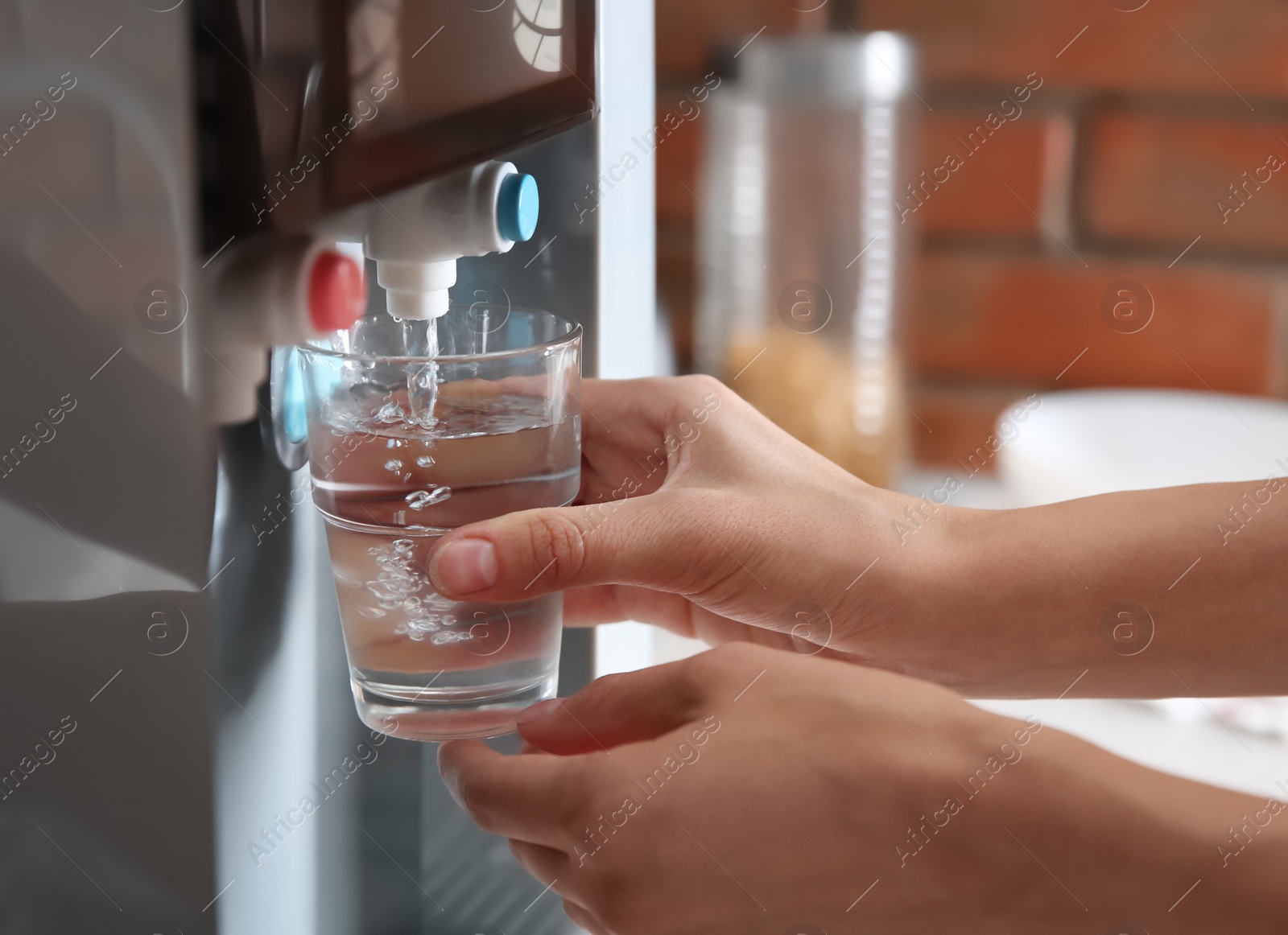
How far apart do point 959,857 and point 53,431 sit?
28 centimetres

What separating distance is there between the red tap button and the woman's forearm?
0.81ft

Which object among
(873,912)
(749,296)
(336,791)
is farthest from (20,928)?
(749,296)

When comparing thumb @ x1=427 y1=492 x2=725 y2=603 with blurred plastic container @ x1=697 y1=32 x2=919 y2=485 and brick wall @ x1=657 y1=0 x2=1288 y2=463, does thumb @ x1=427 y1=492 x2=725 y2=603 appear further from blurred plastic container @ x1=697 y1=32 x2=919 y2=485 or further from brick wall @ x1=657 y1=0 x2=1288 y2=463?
brick wall @ x1=657 y1=0 x2=1288 y2=463

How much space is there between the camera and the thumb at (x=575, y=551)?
36 cm

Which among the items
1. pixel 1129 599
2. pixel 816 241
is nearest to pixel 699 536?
pixel 1129 599

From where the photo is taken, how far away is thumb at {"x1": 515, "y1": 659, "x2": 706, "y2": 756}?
0.38 metres

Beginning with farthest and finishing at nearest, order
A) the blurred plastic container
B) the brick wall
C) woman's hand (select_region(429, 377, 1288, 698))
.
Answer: the brick wall
the blurred plastic container
woman's hand (select_region(429, 377, 1288, 698))

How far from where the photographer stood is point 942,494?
1.01 meters

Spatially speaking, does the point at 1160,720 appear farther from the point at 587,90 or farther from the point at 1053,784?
the point at 587,90

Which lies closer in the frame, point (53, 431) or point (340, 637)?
point (53, 431)

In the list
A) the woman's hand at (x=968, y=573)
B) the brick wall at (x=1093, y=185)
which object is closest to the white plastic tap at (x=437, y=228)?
the woman's hand at (x=968, y=573)

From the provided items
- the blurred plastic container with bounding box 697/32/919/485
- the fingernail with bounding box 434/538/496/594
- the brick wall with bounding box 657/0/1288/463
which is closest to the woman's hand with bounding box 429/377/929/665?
the fingernail with bounding box 434/538/496/594

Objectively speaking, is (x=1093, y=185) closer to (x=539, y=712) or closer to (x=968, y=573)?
(x=968, y=573)

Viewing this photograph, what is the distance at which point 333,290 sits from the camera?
0.34 metres
